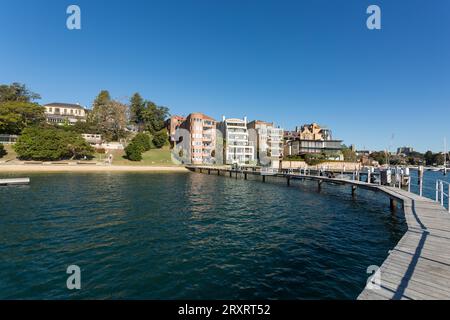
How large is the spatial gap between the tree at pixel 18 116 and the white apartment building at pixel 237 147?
78.6 m

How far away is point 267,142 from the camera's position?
367 feet

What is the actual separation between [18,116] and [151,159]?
5006cm

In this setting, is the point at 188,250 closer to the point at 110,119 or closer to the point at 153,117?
the point at 110,119

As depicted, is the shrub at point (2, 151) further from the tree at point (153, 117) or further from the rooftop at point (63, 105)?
the rooftop at point (63, 105)

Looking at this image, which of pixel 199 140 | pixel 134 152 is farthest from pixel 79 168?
pixel 199 140

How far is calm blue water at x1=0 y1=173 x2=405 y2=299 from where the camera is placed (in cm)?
856

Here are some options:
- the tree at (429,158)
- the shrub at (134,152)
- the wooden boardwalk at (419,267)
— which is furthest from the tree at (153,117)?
the tree at (429,158)

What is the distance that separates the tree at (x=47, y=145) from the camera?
68044mm

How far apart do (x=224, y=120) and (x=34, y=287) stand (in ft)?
346

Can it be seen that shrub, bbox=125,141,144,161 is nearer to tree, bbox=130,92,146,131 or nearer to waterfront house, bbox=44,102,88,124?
tree, bbox=130,92,146,131

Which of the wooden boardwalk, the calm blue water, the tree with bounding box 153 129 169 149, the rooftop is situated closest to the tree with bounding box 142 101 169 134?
the tree with bounding box 153 129 169 149

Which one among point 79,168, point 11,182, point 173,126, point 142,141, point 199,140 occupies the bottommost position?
point 11,182
